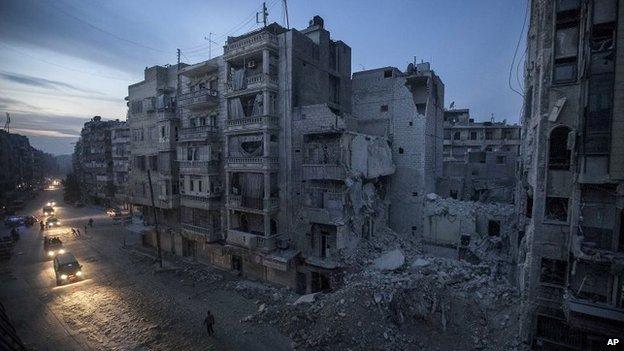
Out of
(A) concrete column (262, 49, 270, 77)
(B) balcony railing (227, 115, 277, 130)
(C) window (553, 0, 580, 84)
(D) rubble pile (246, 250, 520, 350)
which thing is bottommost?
(D) rubble pile (246, 250, 520, 350)

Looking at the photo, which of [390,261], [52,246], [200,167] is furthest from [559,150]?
[52,246]

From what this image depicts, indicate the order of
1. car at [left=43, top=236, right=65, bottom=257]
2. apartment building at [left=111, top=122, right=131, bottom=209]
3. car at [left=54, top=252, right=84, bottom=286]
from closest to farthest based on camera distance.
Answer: car at [left=54, top=252, right=84, bottom=286] → car at [left=43, top=236, right=65, bottom=257] → apartment building at [left=111, top=122, right=131, bottom=209]

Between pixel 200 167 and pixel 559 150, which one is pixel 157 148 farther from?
pixel 559 150

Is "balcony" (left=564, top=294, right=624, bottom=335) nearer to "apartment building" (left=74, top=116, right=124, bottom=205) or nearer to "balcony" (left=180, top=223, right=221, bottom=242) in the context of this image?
"balcony" (left=180, top=223, right=221, bottom=242)

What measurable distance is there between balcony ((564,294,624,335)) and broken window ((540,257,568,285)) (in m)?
1.38

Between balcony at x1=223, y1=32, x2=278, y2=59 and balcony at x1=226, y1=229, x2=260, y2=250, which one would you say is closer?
balcony at x1=223, y1=32, x2=278, y2=59

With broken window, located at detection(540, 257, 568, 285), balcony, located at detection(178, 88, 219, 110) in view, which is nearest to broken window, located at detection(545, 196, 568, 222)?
broken window, located at detection(540, 257, 568, 285)

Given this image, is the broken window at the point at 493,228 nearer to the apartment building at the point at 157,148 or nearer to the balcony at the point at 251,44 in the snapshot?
the balcony at the point at 251,44

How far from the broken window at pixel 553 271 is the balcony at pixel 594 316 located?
4.53 ft

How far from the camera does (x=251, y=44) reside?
2383 cm

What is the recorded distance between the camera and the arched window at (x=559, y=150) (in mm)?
13992

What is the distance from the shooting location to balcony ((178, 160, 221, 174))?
27.6 metres

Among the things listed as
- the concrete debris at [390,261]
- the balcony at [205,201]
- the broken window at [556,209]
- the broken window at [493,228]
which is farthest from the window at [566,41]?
the balcony at [205,201]

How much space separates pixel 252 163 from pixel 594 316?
75.1ft
